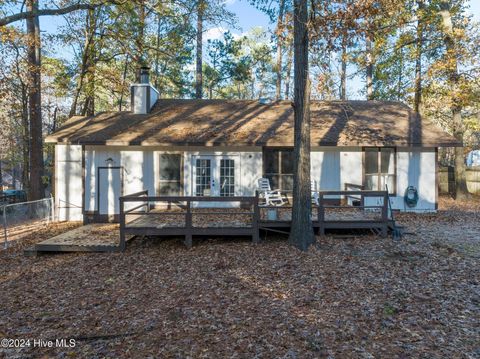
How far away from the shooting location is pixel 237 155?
37.8 feet

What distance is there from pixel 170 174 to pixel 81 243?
436 cm

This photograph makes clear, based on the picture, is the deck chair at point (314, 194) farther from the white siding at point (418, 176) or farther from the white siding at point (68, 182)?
the white siding at point (68, 182)

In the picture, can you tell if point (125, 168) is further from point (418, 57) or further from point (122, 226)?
point (418, 57)

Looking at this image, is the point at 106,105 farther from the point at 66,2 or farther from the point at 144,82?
the point at 144,82

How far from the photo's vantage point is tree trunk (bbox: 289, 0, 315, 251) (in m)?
7.04

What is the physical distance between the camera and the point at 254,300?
4.76 meters

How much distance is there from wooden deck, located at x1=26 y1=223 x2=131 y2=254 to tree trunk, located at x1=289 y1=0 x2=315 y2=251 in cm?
446

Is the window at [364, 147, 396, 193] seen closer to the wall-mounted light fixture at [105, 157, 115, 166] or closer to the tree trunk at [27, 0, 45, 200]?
the wall-mounted light fixture at [105, 157, 115, 166]

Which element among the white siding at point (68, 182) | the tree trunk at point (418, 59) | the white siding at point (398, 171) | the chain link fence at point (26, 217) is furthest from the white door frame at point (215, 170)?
the tree trunk at point (418, 59)

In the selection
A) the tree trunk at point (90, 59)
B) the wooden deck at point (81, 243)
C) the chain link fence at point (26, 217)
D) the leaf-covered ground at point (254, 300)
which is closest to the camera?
the leaf-covered ground at point (254, 300)

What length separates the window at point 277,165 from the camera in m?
11.5

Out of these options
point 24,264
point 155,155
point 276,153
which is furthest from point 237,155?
point 24,264

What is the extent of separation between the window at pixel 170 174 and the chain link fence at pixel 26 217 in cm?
405

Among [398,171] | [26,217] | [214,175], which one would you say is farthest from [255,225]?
[26,217]
